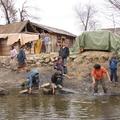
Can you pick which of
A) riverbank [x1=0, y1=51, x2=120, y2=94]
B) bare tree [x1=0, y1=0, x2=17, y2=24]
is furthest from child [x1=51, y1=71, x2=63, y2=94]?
bare tree [x1=0, y1=0, x2=17, y2=24]

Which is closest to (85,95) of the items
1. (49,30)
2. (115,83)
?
(115,83)

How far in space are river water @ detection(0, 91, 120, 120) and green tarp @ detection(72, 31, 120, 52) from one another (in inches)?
394

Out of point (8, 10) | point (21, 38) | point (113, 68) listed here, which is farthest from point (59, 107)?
point (8, 10)

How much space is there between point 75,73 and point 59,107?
10.5 metres

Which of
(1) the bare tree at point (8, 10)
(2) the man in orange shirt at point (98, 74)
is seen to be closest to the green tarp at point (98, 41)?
(2) the man in orange shirt at point (98, 74)

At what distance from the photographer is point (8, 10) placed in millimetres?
63969

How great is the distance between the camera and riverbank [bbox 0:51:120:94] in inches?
985

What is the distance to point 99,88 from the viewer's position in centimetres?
2341

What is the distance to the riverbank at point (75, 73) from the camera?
82.1 feet

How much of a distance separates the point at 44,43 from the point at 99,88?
51.1 ft

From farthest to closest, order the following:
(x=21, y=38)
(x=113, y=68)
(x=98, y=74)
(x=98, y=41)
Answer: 1. (x=21, y=38)
2. (x=98, y=41)
3. (x=113, y=68)
4. (x=98, y=74)

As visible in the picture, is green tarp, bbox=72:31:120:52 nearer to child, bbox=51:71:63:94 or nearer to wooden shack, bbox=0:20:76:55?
wooden shack, bbox=0:20:76:55

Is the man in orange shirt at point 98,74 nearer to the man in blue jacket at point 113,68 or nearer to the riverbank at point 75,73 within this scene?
the riverbank at point 75,73

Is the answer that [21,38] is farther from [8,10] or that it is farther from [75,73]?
[8,10]
